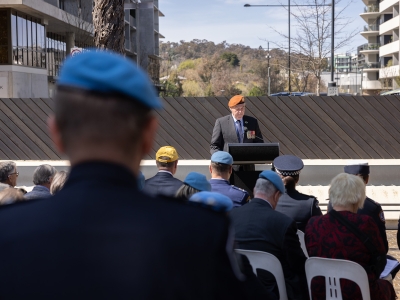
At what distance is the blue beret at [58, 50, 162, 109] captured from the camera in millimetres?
1301

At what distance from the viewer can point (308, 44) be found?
1268 inches

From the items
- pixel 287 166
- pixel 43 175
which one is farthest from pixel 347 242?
pixel 43 175

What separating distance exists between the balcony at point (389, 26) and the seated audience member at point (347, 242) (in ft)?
295

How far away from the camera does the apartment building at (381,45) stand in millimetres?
89625

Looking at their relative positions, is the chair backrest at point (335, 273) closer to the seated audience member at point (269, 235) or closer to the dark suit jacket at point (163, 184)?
the seated audience member at point (269, 235)

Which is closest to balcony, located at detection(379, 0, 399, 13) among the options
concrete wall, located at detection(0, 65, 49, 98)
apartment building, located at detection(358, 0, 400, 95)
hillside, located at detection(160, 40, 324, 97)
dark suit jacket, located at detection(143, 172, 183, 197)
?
apartment building, located at detection(358, 0, 400, 95)

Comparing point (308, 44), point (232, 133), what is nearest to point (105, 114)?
point (232, 133)

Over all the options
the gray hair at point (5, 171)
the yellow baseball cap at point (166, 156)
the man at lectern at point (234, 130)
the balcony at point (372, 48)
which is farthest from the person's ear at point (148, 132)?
the balcony at point (372, 48)

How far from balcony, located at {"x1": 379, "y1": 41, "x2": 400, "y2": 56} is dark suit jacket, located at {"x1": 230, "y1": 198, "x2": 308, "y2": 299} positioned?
291ft

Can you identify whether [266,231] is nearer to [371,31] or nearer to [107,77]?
[107,77]

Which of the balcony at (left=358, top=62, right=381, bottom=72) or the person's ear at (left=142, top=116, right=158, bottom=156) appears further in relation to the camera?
the balcony at (left=358, top=62, right=381, bottom=72)

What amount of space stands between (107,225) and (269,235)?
3.04 m

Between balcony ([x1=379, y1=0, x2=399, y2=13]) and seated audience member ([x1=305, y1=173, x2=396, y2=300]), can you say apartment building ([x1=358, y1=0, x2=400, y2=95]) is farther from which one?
seated audience member ([x1=305, y1=173, x2=396, y2=300])

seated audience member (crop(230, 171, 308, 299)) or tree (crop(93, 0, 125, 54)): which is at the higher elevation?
tree (crop(93, 0, 125, 54))
